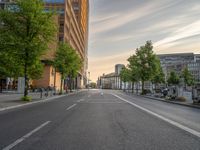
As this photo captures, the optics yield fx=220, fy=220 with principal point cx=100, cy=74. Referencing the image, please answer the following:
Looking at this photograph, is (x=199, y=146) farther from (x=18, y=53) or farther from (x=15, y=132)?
(x=18, y=53)

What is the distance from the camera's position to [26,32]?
2152cm

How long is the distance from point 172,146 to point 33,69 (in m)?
18.9

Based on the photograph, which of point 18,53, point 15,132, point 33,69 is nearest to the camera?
point 15,132

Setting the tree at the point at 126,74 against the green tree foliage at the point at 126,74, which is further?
the green tree foliage at the point at 126,74

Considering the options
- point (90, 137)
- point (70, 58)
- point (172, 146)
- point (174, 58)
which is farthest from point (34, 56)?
point (174, 58)

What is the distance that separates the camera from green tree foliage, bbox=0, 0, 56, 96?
20312mm

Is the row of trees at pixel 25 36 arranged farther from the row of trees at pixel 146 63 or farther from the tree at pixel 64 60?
the row of trees at pixel 146 63

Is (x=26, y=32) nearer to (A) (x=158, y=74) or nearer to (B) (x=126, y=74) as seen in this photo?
(A) (x=158, y=74)

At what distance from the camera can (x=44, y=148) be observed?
4973 millimetres

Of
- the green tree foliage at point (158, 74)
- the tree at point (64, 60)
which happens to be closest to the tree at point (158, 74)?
the green tree foliage at point (158, 74)

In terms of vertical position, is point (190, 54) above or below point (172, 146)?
above

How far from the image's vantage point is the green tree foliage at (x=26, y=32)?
2031 centimetres

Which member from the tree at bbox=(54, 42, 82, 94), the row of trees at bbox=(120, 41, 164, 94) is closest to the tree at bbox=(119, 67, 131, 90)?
the row of trees at bbox=(120, 41, 164, 94)

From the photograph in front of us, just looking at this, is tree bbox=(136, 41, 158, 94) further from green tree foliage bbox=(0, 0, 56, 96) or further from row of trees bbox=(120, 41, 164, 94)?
green tree foliage bbox=(0, 0, 56, 96)
